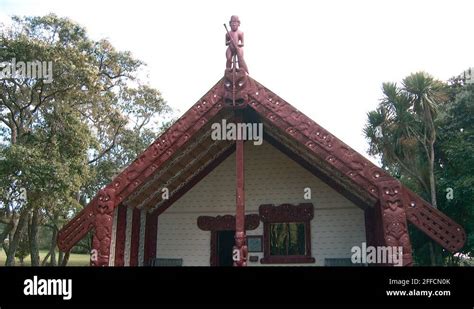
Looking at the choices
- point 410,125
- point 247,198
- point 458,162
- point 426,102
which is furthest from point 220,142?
point 458,162

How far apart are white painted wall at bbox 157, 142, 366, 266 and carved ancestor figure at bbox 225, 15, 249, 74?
404cm

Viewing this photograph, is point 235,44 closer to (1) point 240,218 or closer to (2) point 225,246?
(1) point 240,218

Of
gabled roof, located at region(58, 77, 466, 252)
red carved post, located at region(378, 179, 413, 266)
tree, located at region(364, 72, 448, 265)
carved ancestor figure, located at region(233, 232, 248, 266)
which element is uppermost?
tree, located at region(364, 72, 448, 265)

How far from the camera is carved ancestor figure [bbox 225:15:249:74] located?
31.3 ft

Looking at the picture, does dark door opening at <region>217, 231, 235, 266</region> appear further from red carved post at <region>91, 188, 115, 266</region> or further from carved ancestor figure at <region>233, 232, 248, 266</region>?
red carved post at <region>91, 188, 115, 266</region>

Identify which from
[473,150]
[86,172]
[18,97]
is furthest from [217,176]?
[18,97]

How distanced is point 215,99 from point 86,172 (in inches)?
356

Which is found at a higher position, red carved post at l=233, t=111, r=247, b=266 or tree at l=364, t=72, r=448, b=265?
tree at l=364, t=72, r=448, b=265

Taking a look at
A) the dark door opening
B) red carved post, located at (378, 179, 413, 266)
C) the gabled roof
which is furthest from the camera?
the dark door opening

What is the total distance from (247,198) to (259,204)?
43 centimetres

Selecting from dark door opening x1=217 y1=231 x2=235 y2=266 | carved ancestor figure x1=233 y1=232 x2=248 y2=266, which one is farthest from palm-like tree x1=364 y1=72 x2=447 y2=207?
carved ancestor figure x1=233 y1=232 x2=248 y2=266

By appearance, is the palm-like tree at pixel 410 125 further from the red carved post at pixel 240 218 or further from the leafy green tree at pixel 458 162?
the red carved post at pixel 240 218

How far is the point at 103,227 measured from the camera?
934cm
